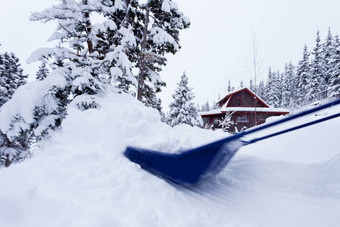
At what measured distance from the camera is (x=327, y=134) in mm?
3305

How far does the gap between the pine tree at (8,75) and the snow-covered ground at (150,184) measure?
13104mm

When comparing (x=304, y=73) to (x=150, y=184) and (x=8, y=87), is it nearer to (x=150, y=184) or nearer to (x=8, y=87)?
(x=150, y=184)

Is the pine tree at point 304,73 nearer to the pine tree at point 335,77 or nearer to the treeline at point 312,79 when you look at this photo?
the treeline at point 312,79

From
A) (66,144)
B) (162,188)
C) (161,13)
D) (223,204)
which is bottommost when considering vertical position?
(223,204)

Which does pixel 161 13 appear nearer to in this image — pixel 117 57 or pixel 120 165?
pixel 117 57

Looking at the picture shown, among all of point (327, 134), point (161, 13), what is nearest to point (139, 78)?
A: point (161, 13)

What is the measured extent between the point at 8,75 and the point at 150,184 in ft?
56.8

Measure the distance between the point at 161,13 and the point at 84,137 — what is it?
25.8 ft

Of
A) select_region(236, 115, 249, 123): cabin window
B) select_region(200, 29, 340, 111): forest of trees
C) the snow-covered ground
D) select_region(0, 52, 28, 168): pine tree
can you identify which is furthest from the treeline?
select_region(0, 52, 28, 168): pine tree

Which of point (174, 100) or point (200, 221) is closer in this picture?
point (200, 221)

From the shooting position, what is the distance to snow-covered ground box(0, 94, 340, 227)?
5.18ft

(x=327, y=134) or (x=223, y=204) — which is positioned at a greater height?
(x=327, y=134)

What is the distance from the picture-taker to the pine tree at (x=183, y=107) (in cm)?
1736

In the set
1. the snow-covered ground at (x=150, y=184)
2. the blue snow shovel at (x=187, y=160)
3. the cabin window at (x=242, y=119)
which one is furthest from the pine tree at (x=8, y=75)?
the cabin window at (x=242, y=119)
